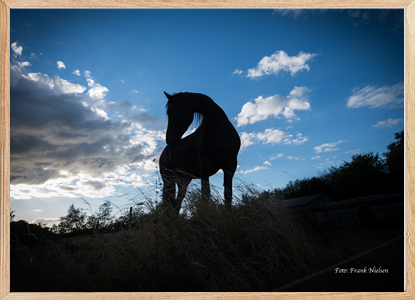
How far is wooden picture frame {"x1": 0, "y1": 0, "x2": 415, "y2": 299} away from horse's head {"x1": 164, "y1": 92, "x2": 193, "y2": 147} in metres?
1.58

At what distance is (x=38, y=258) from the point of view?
243cm

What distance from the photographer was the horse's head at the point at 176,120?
3463 mm

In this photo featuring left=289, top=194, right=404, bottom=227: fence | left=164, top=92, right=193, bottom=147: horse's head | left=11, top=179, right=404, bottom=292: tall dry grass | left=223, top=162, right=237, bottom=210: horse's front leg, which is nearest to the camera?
left=11, top=179, right=404, bottom=292: tall dry grass

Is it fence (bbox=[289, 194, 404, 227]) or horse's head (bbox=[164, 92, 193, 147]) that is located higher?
horse's head (bbox=[164, 92, 193, 147])

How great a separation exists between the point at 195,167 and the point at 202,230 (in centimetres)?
181

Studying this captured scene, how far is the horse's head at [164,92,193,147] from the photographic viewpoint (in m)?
3.46

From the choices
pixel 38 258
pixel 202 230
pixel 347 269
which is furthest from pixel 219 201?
pixel 38 258

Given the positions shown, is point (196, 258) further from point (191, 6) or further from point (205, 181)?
point (191, 6)

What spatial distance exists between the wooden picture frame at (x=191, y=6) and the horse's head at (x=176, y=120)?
1.58m

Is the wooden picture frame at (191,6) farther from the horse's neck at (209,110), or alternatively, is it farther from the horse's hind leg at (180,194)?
the horse's hind leg at (180,194)

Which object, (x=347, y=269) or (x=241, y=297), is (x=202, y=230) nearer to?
(x=241, y=297)

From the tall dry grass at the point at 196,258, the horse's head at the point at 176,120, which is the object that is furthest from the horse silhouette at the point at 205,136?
the tall dry grass at the point at 196,258

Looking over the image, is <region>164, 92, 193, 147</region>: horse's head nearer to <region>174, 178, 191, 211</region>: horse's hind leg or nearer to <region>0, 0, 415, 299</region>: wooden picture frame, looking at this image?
<region>174, 178, 191, 211</region>: horse's hind leg

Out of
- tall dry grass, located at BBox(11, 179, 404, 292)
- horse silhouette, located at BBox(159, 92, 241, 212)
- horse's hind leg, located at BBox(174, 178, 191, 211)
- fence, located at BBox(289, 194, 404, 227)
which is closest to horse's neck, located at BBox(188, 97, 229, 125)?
horse silhouette, located at BBox(159, 92, 241, 212)
